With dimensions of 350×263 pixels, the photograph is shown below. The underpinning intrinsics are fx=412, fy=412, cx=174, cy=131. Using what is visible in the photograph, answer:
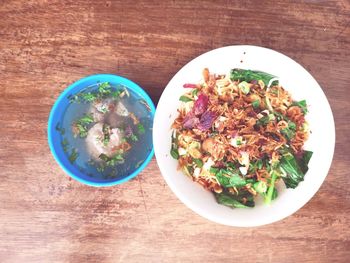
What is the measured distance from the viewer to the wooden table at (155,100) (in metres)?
1.79

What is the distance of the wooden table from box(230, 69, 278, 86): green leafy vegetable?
0.28 m

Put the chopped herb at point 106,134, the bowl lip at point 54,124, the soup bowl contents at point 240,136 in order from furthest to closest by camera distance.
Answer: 1. the chopped herb at point 106,134
2. the bowl lip at point 54,124
3. the soup bowl contents at point 240,136

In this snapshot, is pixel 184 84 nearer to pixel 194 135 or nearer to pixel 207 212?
pixel 194 135

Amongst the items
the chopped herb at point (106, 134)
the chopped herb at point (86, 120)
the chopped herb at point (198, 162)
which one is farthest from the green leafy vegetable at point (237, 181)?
the chopped herb at point (86, 120)

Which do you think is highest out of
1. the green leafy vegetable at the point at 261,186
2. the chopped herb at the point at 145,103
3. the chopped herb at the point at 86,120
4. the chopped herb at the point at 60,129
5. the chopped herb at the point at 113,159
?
the chopped herb at the point at 145,103

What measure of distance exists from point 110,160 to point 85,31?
22.8 inches

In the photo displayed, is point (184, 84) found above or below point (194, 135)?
above

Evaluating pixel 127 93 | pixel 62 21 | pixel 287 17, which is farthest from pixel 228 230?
pixel 62 21

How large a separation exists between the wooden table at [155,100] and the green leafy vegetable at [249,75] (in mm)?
277

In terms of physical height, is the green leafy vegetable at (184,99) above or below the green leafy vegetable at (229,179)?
above

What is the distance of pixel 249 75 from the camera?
1.56 m

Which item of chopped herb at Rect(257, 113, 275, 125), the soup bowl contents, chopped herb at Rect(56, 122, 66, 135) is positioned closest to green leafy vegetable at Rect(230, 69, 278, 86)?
the soup bowl contents

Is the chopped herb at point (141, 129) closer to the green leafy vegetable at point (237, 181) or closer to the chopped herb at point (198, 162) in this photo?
the chopped herb at point (198, 162)

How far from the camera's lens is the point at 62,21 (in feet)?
5.95
